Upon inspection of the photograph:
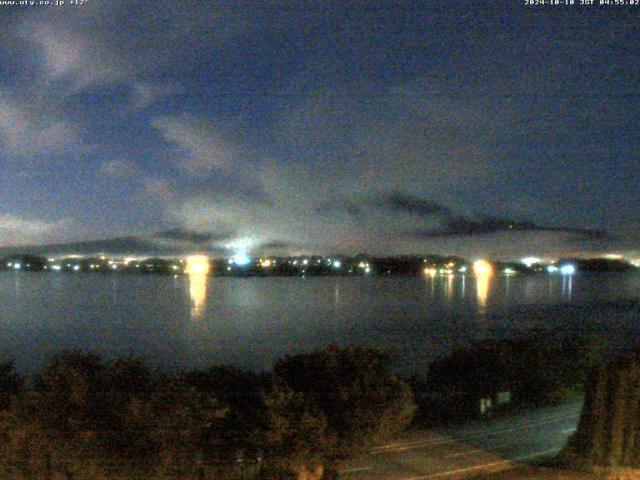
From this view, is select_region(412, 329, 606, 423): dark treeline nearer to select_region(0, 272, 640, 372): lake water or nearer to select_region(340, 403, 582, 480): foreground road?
A: select_region(340, 403, 582, 480): foreground road

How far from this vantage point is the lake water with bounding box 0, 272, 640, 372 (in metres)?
51.8

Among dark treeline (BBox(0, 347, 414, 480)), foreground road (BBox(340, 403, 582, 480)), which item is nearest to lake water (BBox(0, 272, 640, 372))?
foreground road (BBox(340, 403, 582, 480))

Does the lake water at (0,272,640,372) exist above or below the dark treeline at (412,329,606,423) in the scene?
below

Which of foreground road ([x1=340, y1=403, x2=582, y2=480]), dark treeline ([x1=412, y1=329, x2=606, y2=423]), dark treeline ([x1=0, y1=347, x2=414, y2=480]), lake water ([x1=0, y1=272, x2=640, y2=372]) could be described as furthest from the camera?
lake water ([x1=0, y1=272, x2=640, y2=372])

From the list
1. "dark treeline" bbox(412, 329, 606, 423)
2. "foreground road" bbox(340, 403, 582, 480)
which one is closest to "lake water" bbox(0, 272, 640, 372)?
"dark treeline" bbox(412, 329, 606, 423)

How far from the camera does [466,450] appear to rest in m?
14.9

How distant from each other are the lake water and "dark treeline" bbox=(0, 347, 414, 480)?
2152 centimetres

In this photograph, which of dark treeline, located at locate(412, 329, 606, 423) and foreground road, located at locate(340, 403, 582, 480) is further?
dark treeline, located at locate(412, 329, 606, 423)

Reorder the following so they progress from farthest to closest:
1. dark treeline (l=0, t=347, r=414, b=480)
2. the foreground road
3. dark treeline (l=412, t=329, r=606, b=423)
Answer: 1. dark treeline (l=412, t=329, r=606, b=423)
2. the foreground road
3. dark treeline (l=0, t=347, r=414, b=480)

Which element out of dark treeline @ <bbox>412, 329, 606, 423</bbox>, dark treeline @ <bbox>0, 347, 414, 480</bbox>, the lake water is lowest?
the lake water

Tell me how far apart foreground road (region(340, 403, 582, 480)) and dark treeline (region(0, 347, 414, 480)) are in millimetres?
1466

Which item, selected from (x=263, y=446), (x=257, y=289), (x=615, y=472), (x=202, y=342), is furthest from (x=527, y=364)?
(x=257, y=289)

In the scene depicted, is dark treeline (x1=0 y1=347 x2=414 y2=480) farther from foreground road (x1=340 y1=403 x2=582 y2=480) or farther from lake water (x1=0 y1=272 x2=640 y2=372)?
lake water (x1=0 y1=272 x2=640 y2=372)

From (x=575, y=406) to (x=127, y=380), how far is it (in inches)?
606
